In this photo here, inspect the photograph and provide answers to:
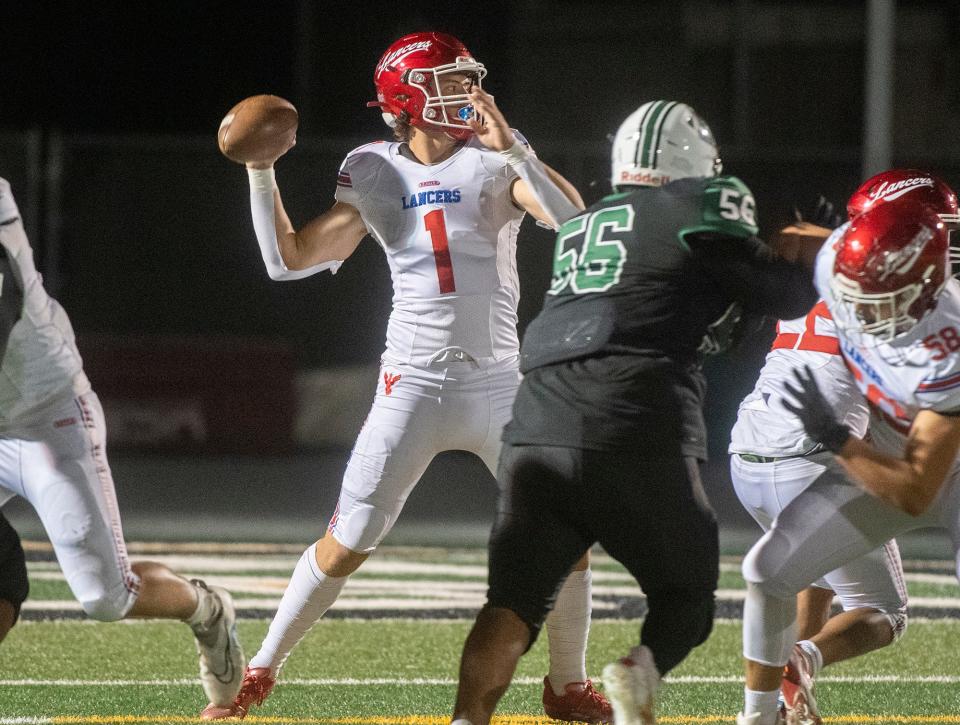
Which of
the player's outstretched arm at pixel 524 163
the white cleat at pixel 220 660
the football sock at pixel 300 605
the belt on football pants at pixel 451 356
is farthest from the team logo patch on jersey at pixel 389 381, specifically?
the white cleat at pixel 220 660

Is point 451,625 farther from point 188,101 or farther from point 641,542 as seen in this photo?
point 188,101

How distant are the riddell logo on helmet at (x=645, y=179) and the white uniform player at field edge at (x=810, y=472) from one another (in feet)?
3.20

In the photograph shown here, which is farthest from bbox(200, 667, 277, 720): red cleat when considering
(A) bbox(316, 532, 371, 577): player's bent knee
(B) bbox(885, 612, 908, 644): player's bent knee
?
(B) bbox(885, 612, 908, 644): player's bent knee

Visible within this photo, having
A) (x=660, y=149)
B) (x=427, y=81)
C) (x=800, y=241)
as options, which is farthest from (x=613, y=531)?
(x=427, y=81)

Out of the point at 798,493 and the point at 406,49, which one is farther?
the point at 406,49

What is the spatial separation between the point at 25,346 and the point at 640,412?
1.67m

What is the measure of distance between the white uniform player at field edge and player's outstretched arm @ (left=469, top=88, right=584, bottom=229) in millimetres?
800

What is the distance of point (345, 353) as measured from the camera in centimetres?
→ 1267

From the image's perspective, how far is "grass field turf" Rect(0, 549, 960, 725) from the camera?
481 centimetres

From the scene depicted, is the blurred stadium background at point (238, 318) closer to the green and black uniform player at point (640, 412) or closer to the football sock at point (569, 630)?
the football sock at point (569, 630)

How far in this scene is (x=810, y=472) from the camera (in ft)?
15.0

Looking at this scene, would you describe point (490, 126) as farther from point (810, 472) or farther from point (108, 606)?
point (108, 606)

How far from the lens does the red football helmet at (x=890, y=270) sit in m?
3.69

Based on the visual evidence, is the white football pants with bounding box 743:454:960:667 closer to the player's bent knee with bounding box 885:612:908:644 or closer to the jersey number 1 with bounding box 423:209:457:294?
the player's bent knee with bounding box 885:612:908:644
